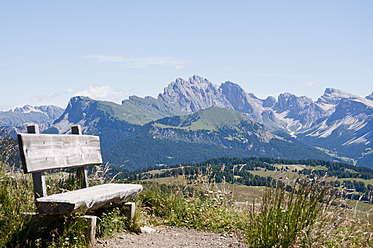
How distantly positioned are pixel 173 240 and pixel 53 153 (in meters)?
2.66

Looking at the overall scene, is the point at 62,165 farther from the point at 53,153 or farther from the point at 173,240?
the point at 173,240

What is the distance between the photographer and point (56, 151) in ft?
19.1

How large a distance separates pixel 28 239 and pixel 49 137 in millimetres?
1649

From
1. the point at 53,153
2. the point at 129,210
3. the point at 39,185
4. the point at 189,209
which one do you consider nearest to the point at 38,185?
the point at 39,185

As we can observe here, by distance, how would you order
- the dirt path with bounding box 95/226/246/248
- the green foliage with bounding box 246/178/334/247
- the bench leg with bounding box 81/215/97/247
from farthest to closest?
1. the dirt path with bounding box 95/226/246/248
2. the bench leg with bounding box 81/215/97/247
3. the green foliage with bounding box 246/178/334/247

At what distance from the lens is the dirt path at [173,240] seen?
18.9 feet

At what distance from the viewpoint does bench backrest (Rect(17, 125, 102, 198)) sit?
5.05m

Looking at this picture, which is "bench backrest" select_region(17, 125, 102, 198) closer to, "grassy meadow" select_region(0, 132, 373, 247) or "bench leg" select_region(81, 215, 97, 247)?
"grassy meadow" select_region(0, 132, 373, 247)

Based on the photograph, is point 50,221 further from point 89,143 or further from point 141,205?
point 141,205

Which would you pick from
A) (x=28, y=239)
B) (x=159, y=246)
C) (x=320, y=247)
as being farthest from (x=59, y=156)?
(x=320, y=247)

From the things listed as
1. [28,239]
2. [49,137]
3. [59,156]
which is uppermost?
[49,137]

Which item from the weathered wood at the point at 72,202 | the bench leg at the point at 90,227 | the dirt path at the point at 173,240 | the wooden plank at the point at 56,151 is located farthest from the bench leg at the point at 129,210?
the bench leg at the point at 90,227

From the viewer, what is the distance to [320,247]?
4.58m

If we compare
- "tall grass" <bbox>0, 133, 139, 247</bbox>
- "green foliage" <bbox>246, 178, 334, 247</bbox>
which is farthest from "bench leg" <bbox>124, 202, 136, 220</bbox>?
"green foliage" <bbox>246, 178, 334, 247</bbox>
